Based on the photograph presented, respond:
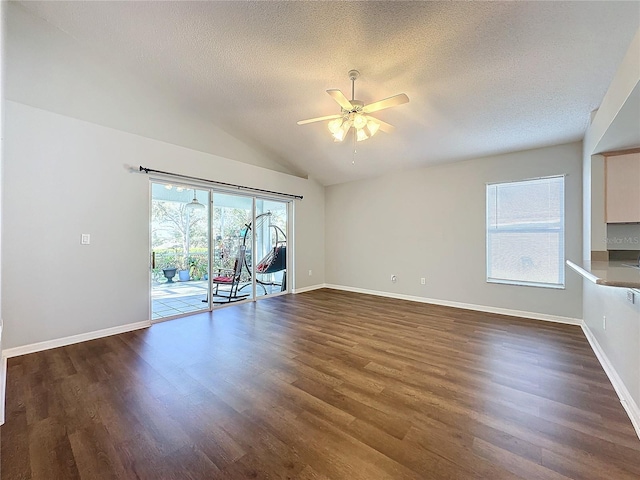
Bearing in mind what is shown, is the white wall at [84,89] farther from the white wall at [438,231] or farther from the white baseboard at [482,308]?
→ the white baseboard at [482,308]

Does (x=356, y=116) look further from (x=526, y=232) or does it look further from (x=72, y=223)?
(x=72, y=223)

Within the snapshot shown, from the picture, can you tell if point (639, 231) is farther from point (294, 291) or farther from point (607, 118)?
point (294, 291)

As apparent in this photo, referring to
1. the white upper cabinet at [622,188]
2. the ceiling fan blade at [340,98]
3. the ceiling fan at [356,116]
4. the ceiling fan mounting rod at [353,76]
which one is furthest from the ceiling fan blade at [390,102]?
the white upper cabinet at [622,188]

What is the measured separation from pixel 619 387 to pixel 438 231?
3.12 m

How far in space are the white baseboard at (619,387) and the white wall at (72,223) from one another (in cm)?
501

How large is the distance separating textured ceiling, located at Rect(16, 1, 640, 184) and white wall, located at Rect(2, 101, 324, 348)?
3.25ft

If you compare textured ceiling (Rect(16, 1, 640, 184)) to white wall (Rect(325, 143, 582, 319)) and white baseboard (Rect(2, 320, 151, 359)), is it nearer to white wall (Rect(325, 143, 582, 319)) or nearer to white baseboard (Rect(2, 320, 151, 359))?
white wall (Rect(325, 143, 582, 319))

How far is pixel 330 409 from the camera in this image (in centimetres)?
196

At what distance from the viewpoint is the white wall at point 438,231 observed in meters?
3.88

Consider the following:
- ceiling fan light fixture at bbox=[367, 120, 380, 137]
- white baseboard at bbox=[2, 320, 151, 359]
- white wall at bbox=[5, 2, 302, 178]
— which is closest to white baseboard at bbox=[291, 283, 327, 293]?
white baseboard at bbox=[2, 320, 151, 359]

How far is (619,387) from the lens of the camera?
2.14 m

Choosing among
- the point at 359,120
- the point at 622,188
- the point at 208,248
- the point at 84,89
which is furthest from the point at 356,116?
the point at 84,89

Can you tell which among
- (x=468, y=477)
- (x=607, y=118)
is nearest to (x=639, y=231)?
(x=607, y=118)

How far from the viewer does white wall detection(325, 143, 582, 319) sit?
3885 millimetres
